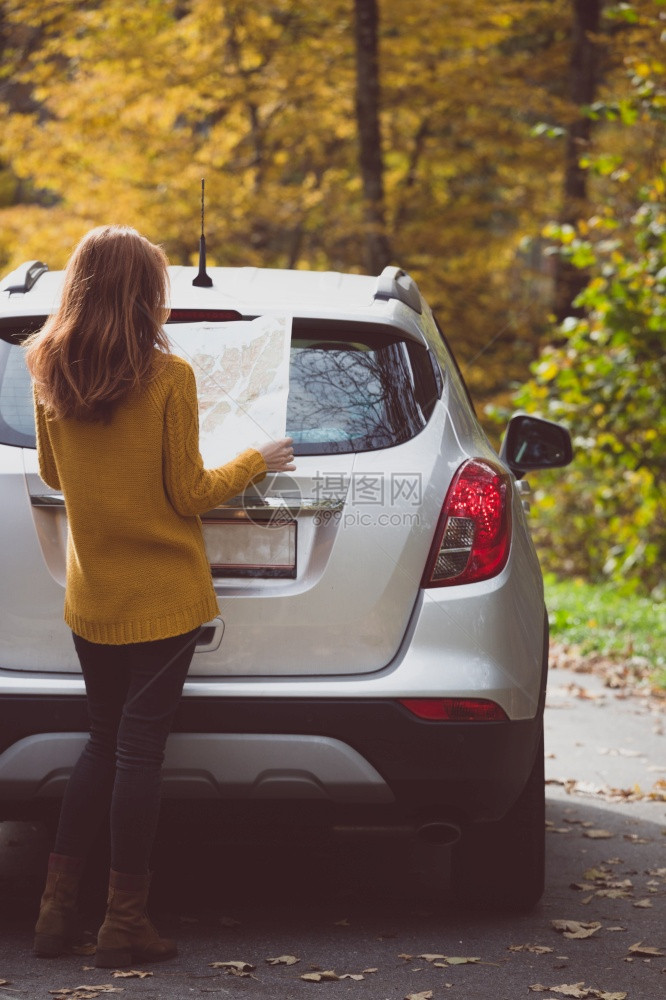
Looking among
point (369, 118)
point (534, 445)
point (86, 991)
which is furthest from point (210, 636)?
point (369, 118)

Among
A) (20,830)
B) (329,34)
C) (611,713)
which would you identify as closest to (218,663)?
(20,830)

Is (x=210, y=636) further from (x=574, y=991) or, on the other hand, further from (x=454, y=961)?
(x=574, y=991)

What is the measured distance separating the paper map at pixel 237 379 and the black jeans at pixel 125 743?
0.53 metres

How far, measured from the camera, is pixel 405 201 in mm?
18547

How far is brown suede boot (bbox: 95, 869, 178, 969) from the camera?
3385 mm

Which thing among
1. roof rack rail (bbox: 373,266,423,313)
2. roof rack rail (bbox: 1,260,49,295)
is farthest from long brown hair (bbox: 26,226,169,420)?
roof rack rail (bbox: 373,266,423,313)

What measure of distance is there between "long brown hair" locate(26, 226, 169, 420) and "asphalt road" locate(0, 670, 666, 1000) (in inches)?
51.2

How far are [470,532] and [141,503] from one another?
2.83ft

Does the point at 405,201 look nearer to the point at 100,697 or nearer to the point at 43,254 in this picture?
the point at 43,254

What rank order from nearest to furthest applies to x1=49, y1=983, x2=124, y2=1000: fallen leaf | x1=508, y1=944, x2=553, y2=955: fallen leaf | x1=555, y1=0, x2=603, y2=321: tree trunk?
x1=49, y1=983, x2=124, y2=1000: fallen leaf < x1=508, y1=944, x2=553, y2=955: fallen leaf < x1=555, y1=0, x2=603, y2=321: tree trunk

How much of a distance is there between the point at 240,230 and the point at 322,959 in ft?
47.4

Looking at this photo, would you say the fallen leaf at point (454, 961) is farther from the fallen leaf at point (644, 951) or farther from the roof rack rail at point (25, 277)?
the roof rack rail at point (25, 277)

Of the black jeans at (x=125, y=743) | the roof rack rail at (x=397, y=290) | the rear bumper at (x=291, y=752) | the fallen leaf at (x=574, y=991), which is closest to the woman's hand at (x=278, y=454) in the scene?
the black jeans at (x=125, y=743)

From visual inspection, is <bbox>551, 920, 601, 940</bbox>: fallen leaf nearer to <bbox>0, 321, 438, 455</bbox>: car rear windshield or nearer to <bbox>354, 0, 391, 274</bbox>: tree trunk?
<bbox>0, 321, 438, 455</bbox>: car rear windshield
